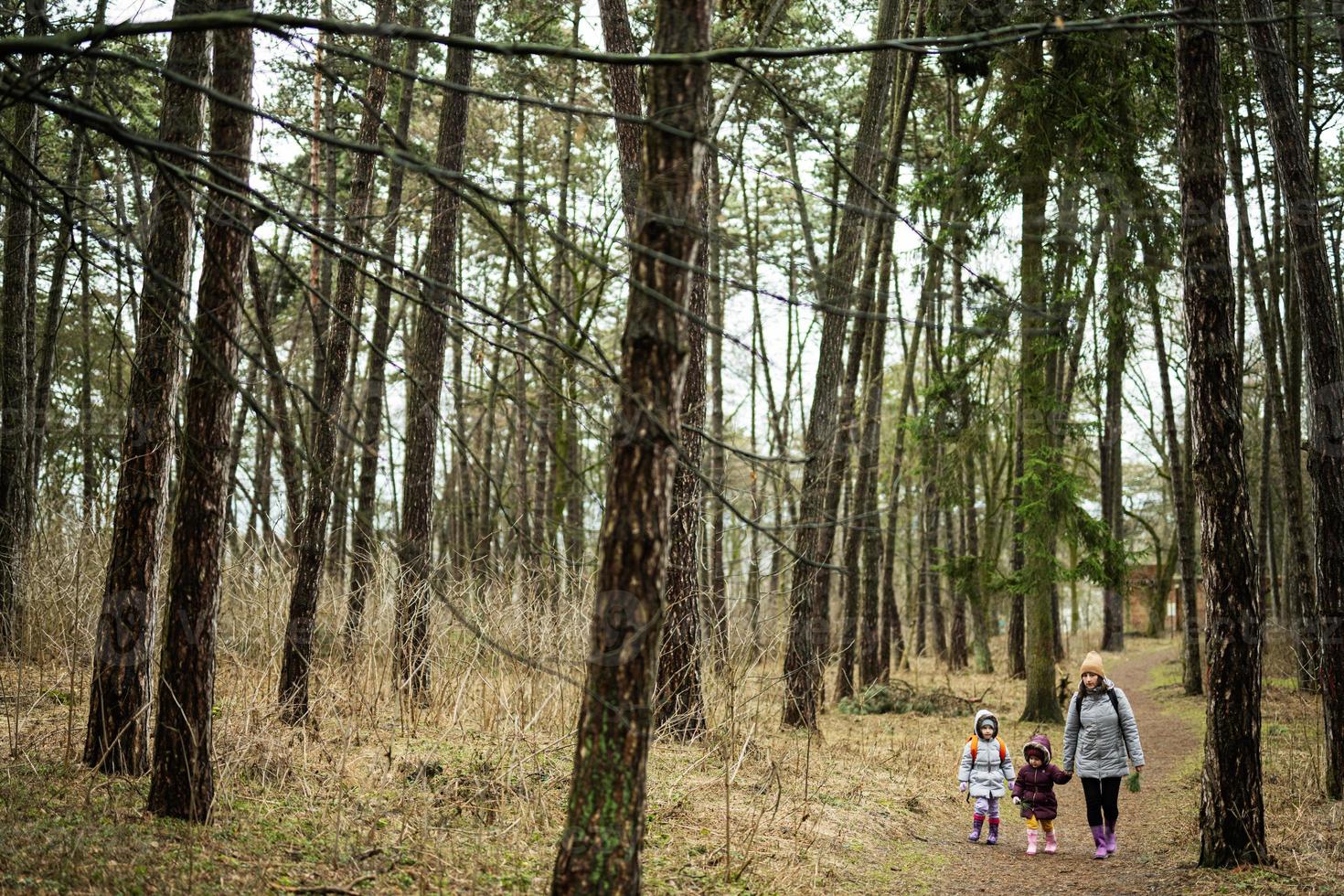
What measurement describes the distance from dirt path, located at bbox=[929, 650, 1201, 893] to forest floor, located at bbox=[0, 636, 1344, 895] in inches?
1.2

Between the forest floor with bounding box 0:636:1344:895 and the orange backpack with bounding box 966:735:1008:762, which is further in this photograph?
the orange backpack with bounding box 966:735:1008:762

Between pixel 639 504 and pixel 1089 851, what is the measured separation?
560cm

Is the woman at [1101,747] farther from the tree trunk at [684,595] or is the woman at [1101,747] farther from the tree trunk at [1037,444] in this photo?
the tree trunk at [1037,444]

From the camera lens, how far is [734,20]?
15.9 m

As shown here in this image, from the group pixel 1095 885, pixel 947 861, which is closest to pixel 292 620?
pixel 947 861

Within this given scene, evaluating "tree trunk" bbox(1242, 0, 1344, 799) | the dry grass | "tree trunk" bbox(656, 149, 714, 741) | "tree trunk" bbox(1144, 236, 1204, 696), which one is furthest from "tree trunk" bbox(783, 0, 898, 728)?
"tree trunk" bbox(1144, 236, 1204, 696)

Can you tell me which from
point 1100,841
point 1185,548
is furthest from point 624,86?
point 1185,548

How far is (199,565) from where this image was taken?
5.18 meters

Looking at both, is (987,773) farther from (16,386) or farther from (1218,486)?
(16,386)

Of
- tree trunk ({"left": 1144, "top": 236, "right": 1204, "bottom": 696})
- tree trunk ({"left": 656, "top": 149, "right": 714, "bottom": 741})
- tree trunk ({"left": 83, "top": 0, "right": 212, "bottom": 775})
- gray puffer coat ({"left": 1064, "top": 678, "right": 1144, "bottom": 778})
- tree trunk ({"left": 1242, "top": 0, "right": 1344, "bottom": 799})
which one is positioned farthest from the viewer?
tree trunk ({"left": 1144, "top": 236, "right": 1204, "bottom": 696})

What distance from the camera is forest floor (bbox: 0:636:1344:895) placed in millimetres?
4727

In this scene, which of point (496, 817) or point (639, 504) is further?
point (496, 817)

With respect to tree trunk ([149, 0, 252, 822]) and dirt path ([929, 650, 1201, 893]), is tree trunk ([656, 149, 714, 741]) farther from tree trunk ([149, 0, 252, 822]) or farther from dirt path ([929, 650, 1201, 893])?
tree trunk ([149, 0, 252, 822])

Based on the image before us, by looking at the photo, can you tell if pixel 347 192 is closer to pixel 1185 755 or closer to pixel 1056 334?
pixel 1056 334
